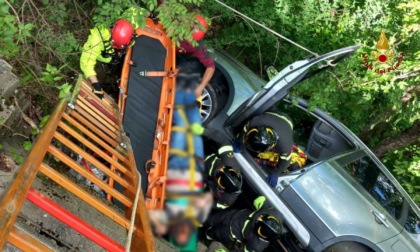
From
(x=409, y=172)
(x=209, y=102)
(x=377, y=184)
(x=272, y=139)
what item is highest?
(x=272, y=139)

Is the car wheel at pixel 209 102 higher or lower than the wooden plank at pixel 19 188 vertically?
lower

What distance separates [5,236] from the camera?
1.69 m

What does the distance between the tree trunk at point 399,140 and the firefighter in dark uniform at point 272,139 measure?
259 centimetres

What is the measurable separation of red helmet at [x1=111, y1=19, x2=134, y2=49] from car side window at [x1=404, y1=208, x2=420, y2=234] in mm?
3419

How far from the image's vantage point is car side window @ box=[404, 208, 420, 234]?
15.0 ft

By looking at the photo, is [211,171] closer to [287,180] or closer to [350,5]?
[287,180]

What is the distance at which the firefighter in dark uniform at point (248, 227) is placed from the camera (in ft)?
12.1

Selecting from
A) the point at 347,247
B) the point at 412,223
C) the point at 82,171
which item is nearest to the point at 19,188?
the point at 82,171

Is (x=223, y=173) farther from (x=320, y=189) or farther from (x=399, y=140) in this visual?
(x=399, y=140)

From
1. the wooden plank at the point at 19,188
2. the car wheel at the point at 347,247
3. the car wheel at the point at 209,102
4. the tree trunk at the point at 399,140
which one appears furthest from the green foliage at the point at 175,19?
the tree trunk at the point at 399,140

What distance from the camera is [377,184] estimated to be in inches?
189

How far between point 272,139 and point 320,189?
3.41ft

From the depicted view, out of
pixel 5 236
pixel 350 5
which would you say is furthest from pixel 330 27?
pixel 5 236

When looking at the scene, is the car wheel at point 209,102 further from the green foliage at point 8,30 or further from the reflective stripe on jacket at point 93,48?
the green foliage at point 8,30
